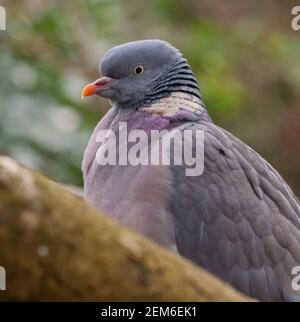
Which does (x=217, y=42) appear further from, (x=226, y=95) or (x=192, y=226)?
(x=192, y=226)

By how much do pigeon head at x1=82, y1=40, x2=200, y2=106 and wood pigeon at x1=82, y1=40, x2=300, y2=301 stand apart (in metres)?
0.19

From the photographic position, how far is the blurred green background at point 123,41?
6.30 metres

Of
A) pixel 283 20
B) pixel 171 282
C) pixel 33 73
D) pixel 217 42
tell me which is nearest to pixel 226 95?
pixel 217 42

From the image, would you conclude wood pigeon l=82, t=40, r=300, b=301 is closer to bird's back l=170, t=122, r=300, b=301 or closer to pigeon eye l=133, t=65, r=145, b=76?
bird's back l=170, t=122, r=300, b=301

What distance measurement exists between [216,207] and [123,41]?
4.17m

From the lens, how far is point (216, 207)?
12.7 ft

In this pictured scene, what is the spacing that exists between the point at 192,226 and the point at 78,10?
3.75 meters

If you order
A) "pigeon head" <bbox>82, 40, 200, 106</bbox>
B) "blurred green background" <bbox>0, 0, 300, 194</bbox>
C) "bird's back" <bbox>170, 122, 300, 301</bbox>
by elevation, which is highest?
"blurred green background" <bbox>0, 0, 300, 194</bbox>

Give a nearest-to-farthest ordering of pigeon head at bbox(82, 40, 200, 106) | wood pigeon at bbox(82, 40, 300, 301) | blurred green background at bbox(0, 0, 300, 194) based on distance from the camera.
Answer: wood pigeon at bbox(82, 40, 300, 301) < pigeon head at bbox(82, 40, 200, 106) < blurred green background at bbox(0, 0, 300, 194)

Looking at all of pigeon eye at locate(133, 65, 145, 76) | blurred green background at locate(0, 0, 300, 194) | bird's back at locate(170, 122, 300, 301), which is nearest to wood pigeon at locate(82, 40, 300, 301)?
bird's back at locate(170, 122, 300, 301)

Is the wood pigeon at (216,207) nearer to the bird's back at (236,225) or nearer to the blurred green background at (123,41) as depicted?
the bird's back at (236,225)

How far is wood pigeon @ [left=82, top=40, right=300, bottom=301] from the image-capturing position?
3.78 m

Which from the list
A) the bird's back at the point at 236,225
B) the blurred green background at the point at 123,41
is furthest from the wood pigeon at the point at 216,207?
the blurred green background at the point at 123,41

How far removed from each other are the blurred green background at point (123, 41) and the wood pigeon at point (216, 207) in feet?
6.69
